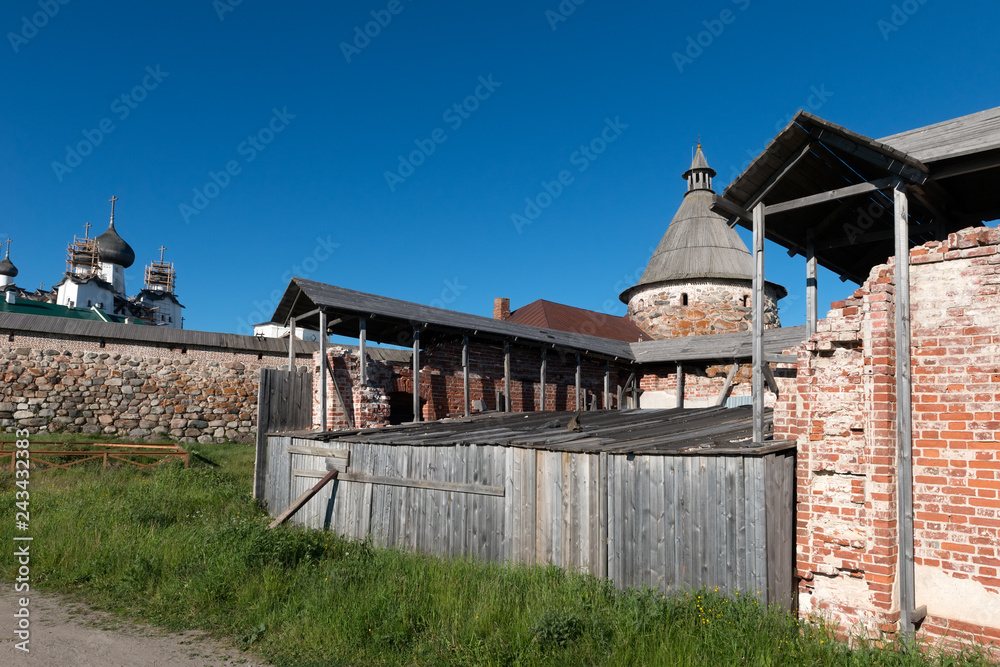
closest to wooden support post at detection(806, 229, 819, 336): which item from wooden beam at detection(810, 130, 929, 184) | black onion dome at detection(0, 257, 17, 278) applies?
wooden beam at detection(810, 130, 929, 184)

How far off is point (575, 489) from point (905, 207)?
4.12 m

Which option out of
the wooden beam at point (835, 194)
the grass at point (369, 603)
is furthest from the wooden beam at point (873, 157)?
the grass at point (369, 603)

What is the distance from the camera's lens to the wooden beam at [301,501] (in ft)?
28.5

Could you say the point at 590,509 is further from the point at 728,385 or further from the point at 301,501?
the point at 728,385

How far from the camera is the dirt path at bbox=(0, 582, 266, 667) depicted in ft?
17.0

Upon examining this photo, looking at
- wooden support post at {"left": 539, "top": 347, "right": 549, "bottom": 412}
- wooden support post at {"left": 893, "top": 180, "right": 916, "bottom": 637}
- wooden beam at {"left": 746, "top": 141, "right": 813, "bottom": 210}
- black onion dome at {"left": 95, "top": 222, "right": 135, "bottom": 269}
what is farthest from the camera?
black onion dome at {"left": 95, "top": 222, "right": 135, "bottom": 269}

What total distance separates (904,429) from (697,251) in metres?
20.7

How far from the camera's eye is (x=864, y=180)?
609cm

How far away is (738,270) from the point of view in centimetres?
2394

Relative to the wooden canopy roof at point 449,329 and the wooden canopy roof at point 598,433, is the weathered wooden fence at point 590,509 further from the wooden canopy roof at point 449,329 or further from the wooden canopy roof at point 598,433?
the wooden canopy roof at point 449,329

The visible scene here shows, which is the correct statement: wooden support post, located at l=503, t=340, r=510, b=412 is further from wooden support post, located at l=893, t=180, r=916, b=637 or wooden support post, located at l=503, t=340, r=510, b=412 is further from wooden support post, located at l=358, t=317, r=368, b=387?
wooden support post, located at l=893, t=180, r=916, b=637

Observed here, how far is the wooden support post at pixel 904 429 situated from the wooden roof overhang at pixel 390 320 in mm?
8192

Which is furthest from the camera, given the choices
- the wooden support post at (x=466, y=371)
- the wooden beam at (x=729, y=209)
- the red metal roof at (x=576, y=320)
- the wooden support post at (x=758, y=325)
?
the red metal roof at (x=576, y=320)

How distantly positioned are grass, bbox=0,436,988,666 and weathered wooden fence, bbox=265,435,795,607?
29 centimetres
